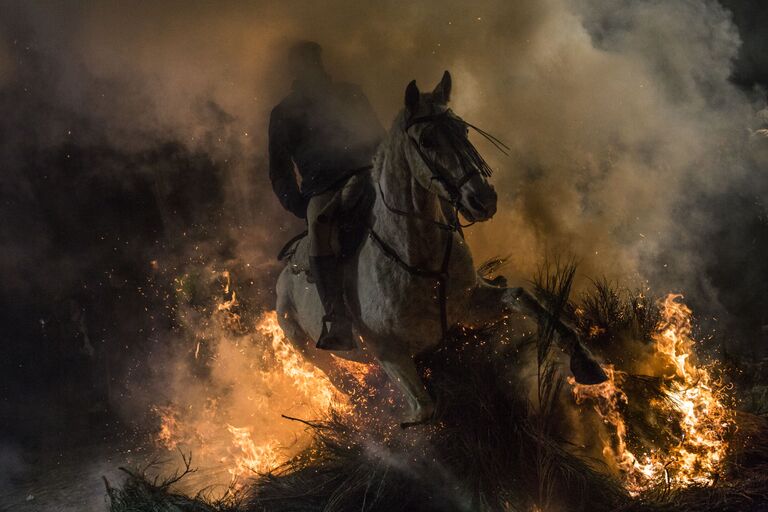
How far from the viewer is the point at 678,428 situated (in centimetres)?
393

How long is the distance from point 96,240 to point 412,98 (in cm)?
829

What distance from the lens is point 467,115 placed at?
23.6ft

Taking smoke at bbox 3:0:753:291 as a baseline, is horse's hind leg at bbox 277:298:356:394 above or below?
below

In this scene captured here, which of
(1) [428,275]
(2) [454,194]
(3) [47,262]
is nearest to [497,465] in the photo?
(1) [428,275]

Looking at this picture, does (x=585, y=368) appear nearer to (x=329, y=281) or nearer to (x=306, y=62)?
(x=329, y=281)

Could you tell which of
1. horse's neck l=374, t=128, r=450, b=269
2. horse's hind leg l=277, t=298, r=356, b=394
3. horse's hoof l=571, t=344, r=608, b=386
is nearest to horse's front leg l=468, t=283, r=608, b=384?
horse's hoof l=571, t=344, r=608, b=386

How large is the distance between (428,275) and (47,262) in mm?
8676

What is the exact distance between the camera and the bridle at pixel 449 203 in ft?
10.0

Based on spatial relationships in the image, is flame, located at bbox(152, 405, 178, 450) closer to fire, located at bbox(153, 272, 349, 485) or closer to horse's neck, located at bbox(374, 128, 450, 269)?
fire, located at bbox(153, 272, 349, 485)

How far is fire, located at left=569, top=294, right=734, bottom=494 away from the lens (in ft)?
12.5

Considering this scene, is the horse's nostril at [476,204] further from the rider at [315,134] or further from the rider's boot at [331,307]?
the rider at [315,134]

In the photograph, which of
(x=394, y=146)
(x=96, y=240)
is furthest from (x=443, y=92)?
(x=96, y=240)

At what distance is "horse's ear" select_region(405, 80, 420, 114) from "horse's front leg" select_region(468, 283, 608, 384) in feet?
4.68

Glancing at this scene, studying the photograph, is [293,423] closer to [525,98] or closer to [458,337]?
[458,337]
